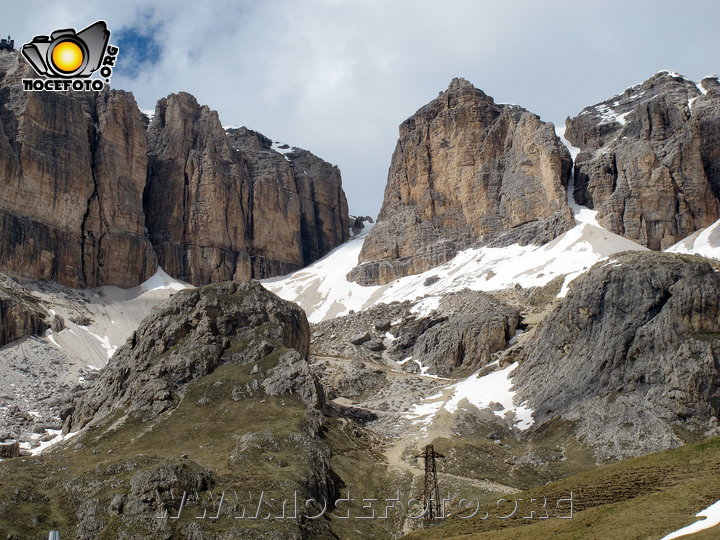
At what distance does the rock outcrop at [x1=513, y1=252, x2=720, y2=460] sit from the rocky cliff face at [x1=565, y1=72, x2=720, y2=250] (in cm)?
5016

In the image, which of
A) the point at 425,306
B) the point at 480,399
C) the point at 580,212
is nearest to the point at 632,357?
the point at 480,399

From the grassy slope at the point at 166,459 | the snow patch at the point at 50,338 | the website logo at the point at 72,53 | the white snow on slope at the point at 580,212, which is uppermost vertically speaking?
the white snow on slope at the point at 580,212

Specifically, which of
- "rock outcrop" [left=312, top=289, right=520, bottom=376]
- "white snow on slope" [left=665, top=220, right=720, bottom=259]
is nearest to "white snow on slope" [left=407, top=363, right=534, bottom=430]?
"rock outcrop" [left=312, top=289, right=520, bottom=376]

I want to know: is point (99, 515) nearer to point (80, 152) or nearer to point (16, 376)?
point (16, 376)

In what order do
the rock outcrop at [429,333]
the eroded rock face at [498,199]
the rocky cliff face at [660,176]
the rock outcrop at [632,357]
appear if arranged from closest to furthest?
the rock outcrop at [632,357] < the rock outcrop at [429,333] < the rocky cliff face at [660,176] < the eroded rock face at [498,199]

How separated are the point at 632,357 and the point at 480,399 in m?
20.4

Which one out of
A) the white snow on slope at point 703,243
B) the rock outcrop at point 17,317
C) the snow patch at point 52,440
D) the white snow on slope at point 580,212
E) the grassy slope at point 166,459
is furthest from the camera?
the white snow on slope at point 580,212

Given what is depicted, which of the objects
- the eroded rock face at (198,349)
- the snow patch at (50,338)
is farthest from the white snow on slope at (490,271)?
the snow patch at (50,338)

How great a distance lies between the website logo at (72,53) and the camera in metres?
55.1

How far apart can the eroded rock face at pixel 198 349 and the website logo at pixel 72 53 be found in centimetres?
4039

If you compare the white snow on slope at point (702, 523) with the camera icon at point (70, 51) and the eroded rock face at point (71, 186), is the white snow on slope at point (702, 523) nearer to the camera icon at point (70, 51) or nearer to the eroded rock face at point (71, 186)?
the camera icon at point (70, 51)

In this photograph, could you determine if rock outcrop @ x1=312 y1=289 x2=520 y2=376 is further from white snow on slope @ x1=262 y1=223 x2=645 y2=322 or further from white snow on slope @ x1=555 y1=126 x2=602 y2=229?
white snow on slope @ x1=555 y1=126 x2=602 y2=229

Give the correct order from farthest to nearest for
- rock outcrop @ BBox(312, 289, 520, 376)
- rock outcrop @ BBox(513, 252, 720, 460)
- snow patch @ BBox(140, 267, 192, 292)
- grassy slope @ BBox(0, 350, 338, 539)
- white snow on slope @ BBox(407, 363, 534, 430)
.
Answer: snow patch @ BBox(140, 267, 192, 292)
rock outcrop @ BBox(312, 289, 520, 376)
white snow on slope @ BBox(407, 363, 534, 430)
rock outcrop @ BBox(513, 252, 720, 460)
grassy slope @ BBox(0, 350, 338, 539)

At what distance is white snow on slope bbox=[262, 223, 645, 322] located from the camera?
146750 millimetres
